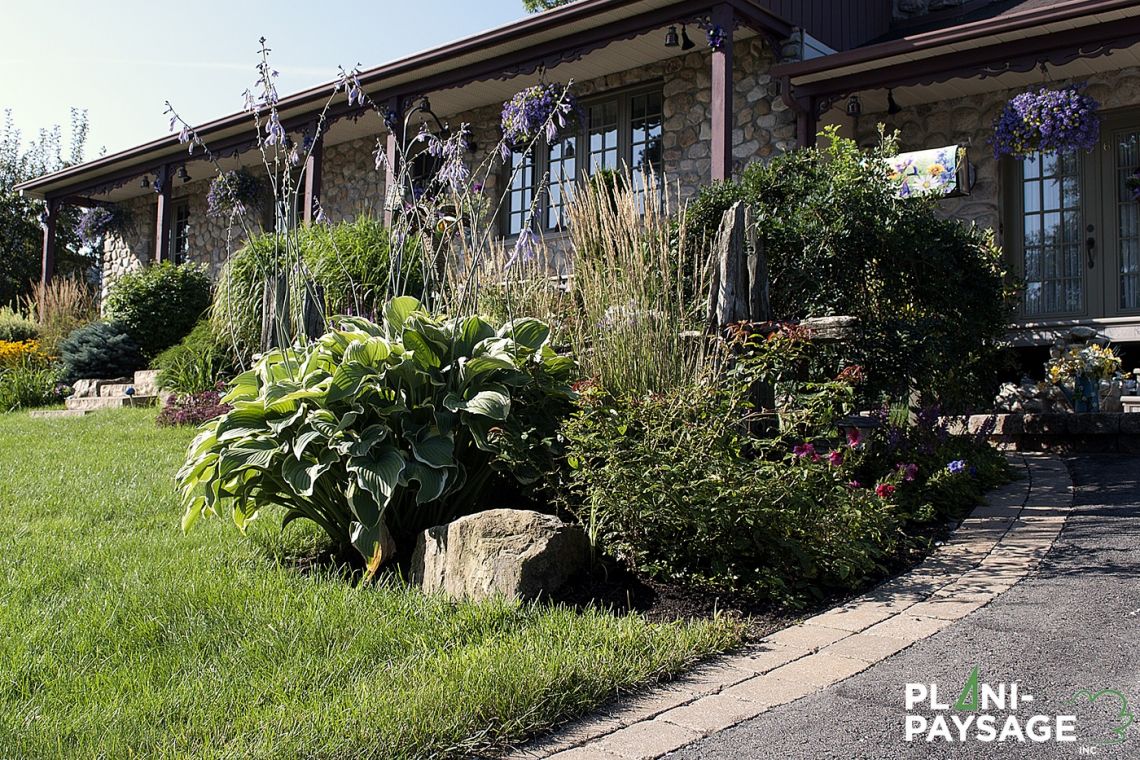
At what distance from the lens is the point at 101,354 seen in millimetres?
10367

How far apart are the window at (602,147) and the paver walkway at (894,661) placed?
652 cm

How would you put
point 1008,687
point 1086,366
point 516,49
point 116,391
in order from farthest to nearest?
point 116,391 < point 516,49 < point 1086,366 < point 1008,687

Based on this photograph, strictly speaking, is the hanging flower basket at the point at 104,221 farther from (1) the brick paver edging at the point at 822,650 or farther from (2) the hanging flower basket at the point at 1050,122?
(1) the brick paver edging at the point at 822,650

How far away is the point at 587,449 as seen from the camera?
3.39 meters

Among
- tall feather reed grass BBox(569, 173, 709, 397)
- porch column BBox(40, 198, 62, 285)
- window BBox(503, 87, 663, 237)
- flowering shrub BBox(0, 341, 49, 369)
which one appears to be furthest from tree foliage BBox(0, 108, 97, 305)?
tall feather reed grass BBox(569, 173, 709, 397)

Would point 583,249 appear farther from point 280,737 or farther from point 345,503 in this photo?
point 280,737

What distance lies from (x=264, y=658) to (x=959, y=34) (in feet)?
22.6

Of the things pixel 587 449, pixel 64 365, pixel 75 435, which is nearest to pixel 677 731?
pixel 587 449

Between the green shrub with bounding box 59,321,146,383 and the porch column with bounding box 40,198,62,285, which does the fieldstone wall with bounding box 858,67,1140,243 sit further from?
the porch column with bounding box 40,198,62,285

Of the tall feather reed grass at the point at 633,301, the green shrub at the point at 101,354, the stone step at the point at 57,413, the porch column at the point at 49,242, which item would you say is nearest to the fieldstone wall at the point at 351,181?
the green shrub at the point at 101,354

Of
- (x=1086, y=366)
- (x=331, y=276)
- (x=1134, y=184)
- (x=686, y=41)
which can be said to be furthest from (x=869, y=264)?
(x=331, y=276)

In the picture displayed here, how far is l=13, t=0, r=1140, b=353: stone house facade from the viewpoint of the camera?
24.6 ft

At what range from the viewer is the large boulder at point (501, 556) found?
3.05m

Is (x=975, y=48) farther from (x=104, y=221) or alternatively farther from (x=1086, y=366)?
(x=104, y=221)
